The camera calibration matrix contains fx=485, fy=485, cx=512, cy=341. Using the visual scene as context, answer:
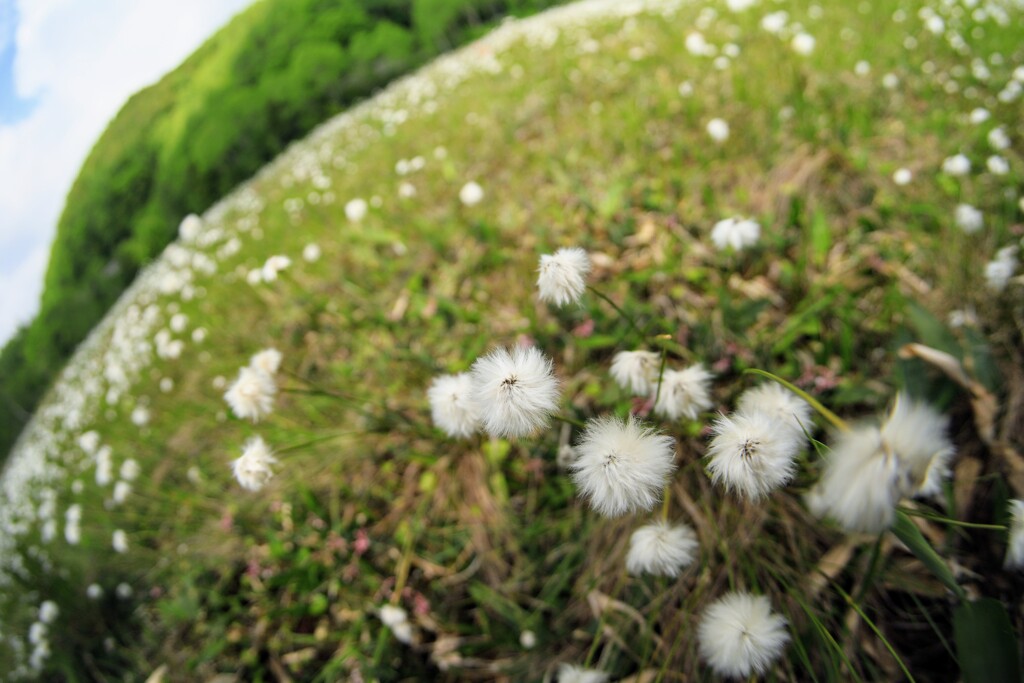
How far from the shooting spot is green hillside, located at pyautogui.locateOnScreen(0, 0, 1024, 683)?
3.00 feet

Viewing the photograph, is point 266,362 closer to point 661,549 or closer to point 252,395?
point 252,395

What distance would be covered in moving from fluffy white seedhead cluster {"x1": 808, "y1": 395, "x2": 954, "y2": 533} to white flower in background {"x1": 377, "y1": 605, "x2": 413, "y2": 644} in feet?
4.50

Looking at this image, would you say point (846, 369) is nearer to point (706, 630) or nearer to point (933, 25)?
point (706, 630)

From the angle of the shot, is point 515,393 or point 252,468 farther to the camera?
point 252,468

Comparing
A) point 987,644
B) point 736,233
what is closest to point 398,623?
point 987,644

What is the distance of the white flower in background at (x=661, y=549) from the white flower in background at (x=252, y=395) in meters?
1.02

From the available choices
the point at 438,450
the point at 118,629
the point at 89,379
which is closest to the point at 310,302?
the point at 438,450

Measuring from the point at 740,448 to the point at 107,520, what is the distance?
3.47m

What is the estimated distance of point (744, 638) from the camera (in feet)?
2.92

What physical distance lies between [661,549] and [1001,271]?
1.37m

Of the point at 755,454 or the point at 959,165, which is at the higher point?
the point at 755,454

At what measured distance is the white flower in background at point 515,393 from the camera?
0.75m

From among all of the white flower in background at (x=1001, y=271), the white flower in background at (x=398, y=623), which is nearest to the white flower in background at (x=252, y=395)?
the white flower in background at (x=398, y=623)

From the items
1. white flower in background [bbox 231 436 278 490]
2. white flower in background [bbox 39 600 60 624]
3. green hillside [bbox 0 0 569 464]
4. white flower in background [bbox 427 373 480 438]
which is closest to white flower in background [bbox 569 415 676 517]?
white flower in background [bbox 427 373 480 438]
